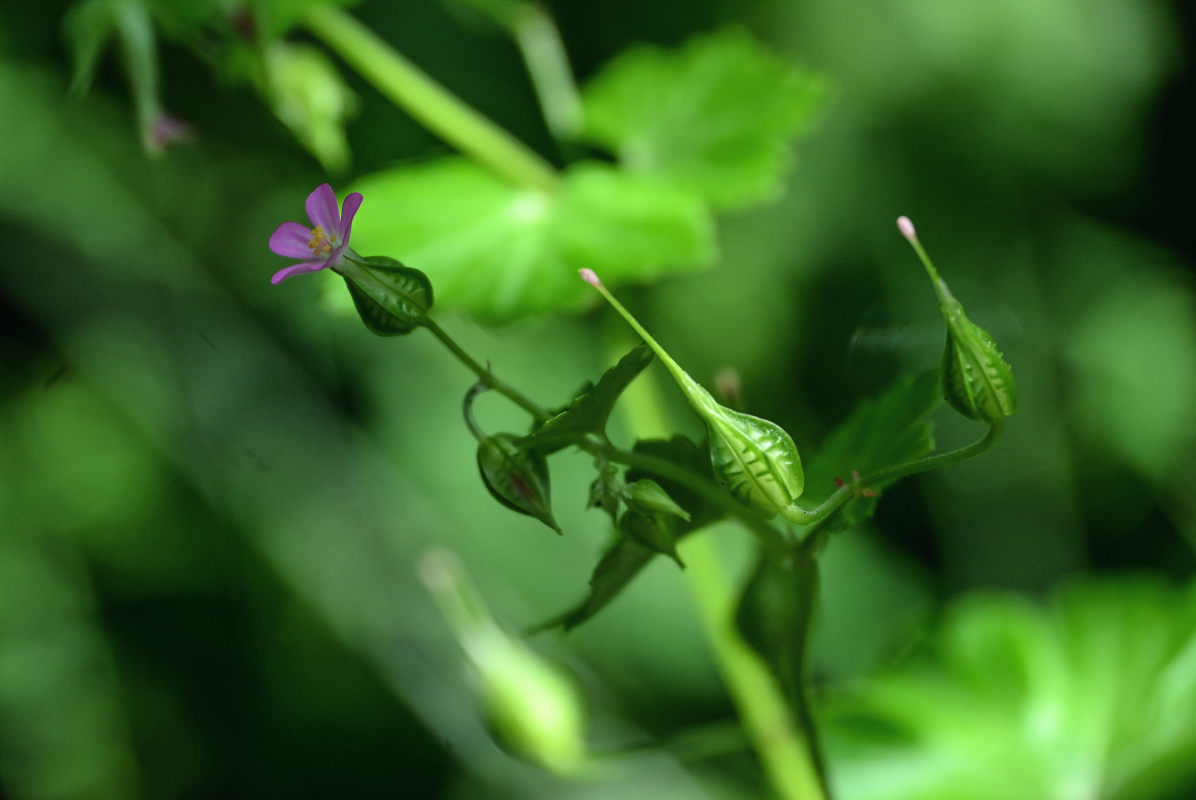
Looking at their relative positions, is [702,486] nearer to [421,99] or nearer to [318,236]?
[318,236]

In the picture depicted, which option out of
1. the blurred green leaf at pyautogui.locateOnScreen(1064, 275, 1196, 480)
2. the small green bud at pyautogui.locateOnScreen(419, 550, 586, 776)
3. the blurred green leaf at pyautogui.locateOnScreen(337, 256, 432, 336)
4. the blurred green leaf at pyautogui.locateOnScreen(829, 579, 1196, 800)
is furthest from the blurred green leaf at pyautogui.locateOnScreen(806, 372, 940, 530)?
the blurred green leaf at pyautogui.locateOnScreen(1064, 275, 1196, 480)

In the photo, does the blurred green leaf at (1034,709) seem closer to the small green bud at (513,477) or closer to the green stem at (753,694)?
the green stem at (753,694)

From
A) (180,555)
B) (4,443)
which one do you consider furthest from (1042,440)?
(4,443)

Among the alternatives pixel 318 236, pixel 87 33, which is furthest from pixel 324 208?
pixel 87 33

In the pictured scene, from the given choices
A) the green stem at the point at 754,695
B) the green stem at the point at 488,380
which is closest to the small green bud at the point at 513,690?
the green stem at the point at 754,695

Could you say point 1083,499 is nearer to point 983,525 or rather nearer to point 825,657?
point 983,525

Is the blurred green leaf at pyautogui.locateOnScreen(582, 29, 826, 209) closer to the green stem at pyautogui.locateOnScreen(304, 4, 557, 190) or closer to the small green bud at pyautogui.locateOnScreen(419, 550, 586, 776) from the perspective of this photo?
the green stem at pyautogui.locateOnScreen(304, 4, 557, 190)

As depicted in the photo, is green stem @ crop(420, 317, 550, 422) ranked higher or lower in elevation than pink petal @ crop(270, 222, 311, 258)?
lower
